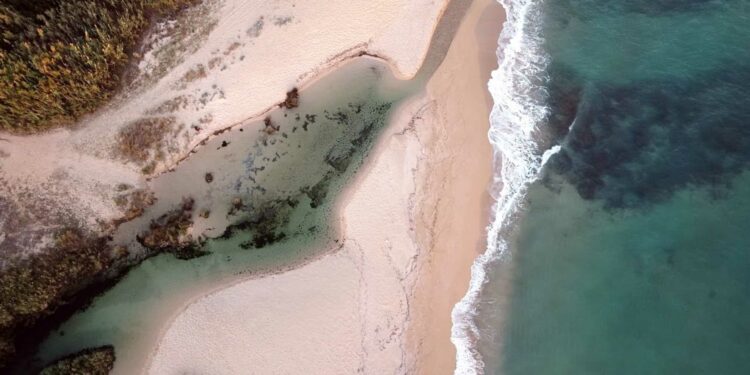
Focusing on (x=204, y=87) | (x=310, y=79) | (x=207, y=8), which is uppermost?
(x=207, y=8)

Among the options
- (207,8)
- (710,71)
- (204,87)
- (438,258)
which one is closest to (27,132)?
(204,87)

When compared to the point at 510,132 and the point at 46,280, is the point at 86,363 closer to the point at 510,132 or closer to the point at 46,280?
the point at 46,280

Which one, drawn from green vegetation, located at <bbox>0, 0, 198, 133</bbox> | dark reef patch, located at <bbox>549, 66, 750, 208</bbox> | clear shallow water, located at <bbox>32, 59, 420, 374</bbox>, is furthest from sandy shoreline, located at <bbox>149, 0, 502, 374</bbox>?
green vegetation, located at <bbox>0, 0, 198, 133</bbox>

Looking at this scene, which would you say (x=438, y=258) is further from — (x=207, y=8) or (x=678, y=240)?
(x=207, y=8)

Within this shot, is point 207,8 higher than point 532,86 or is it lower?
higher

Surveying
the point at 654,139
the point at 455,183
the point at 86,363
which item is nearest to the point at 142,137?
the point at 86,363

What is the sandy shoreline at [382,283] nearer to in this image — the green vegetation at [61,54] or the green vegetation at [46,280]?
the green vegetation at [46,280]

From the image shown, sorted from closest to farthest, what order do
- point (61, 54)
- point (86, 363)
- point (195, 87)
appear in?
point (61, 54), point (86, 363), point (195, 87)
